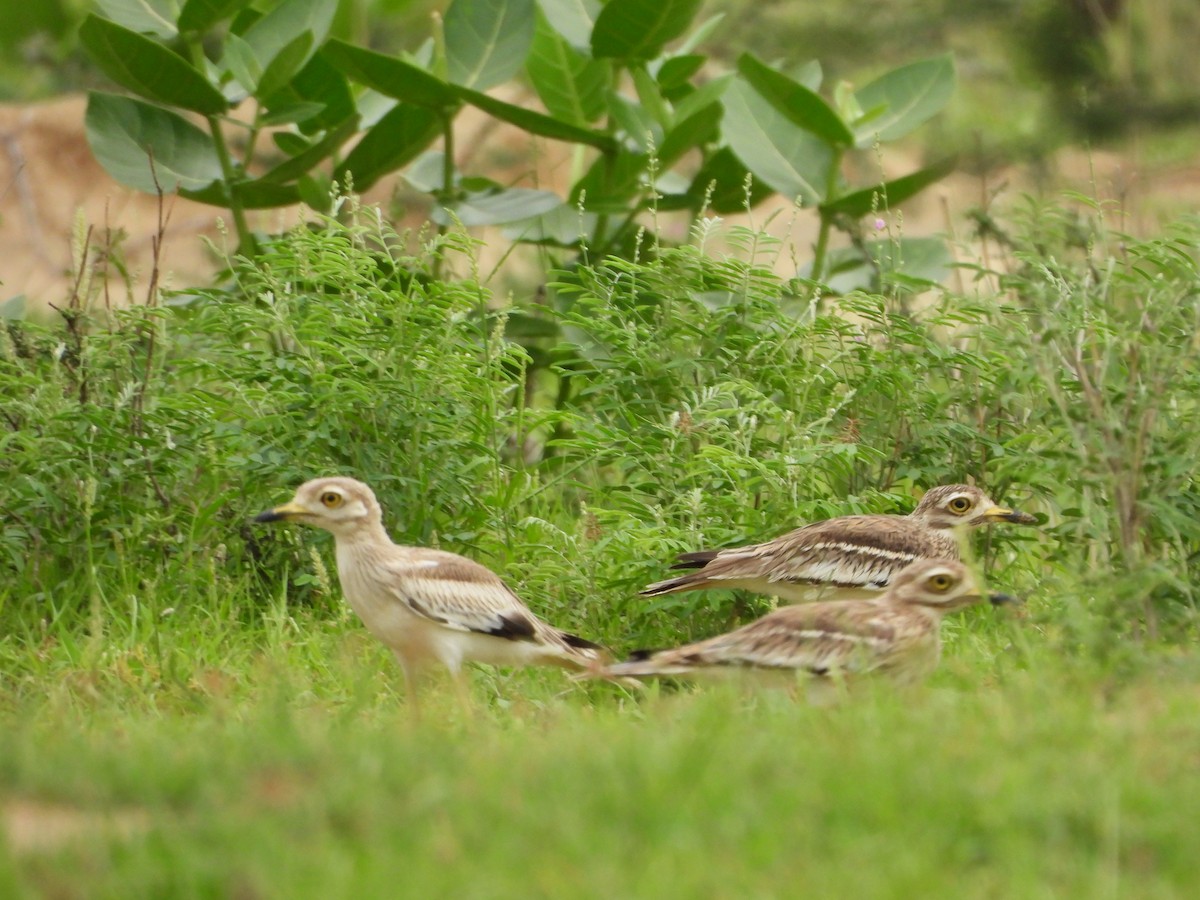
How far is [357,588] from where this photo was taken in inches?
219

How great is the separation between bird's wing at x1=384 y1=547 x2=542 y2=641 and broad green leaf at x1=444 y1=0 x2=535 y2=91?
3504mm

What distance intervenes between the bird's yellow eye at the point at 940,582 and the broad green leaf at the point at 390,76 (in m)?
4.07

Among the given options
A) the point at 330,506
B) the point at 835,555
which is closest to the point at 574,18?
the point at 835,555

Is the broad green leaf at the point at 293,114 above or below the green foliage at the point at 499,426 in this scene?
above

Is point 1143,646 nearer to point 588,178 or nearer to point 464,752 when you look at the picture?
point 464,752

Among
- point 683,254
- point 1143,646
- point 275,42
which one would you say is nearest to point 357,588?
point 683,254

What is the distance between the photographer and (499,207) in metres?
8.52

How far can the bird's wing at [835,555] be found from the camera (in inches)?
237

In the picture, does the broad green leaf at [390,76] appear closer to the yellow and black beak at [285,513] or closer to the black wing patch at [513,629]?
the yellow and black beak at [285,513]

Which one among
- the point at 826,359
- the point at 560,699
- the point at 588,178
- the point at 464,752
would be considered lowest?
the point at 560,699

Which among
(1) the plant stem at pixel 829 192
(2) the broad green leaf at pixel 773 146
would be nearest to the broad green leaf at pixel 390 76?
(2) the broad green leaf at pixel 773 146

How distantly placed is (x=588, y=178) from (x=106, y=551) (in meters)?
3.41

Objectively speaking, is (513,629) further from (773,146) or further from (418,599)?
(773,146)

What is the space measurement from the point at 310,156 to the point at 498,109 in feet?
3.24
